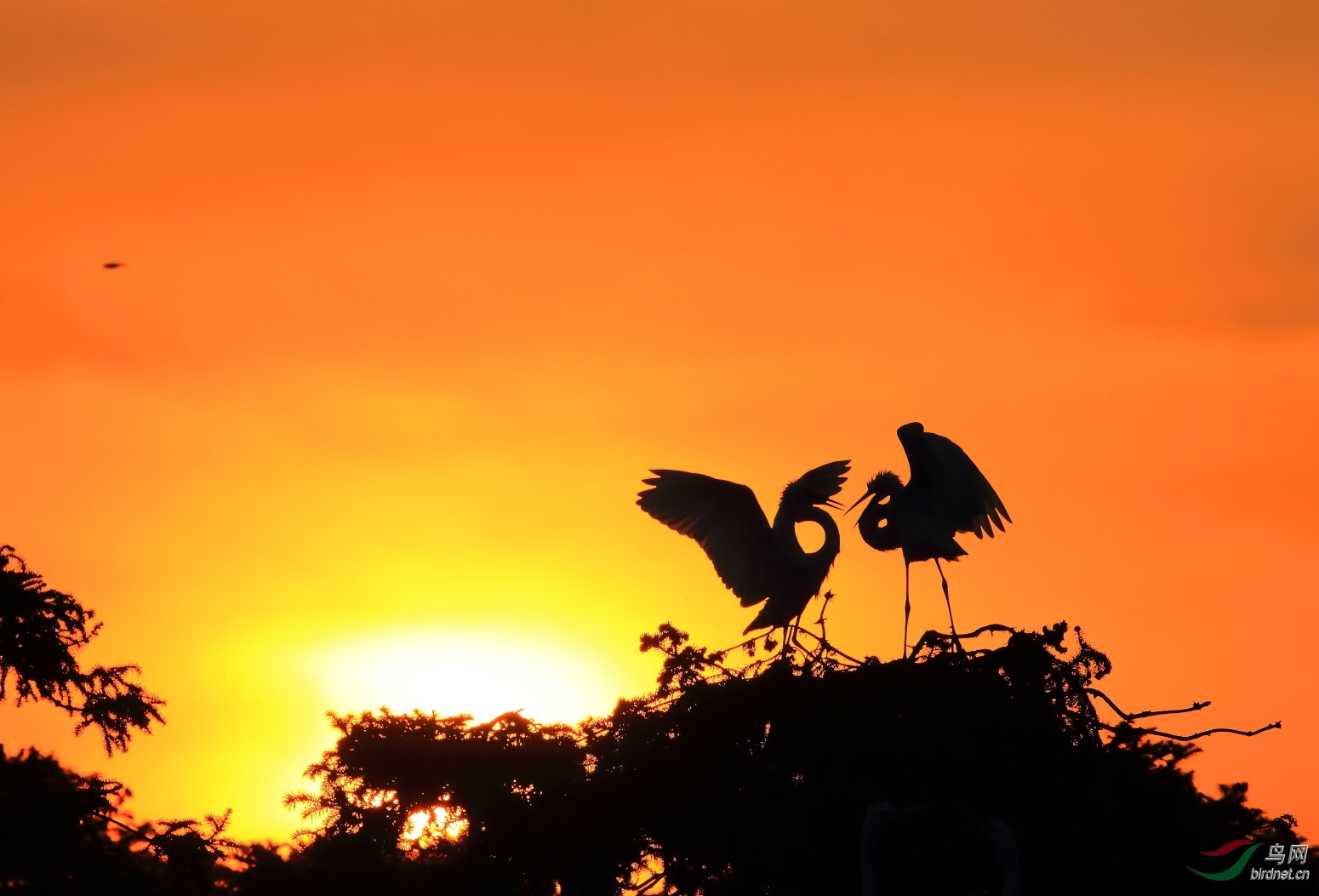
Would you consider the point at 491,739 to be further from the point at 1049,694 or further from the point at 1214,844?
the point at 1214,844

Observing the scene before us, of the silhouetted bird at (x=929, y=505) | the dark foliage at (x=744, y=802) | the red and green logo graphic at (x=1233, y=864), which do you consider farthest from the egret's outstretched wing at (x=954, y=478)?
the red and green logo graphic at (x=1233, y=864)

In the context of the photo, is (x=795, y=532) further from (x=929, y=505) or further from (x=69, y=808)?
(x=69, y=808)

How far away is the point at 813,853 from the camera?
42.1ft

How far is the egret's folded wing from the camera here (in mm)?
17641

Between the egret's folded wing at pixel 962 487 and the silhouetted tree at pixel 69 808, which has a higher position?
the egret's folded wing at pixel 962 487

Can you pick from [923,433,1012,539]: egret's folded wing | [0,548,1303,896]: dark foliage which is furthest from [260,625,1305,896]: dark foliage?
[923,433,1012,539]: egret's folded wing

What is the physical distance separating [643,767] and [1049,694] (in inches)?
141

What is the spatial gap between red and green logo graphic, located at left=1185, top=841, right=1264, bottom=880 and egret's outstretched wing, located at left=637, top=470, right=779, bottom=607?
6895 millimetres

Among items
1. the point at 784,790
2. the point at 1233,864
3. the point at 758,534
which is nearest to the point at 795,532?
the point at 758,534

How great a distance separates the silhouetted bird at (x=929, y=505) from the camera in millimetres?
17641

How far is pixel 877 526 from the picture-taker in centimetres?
1853

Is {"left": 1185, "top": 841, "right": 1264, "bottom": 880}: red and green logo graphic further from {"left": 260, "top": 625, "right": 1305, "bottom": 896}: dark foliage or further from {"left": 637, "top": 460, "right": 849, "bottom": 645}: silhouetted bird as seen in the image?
{"left": 637, "top": 460, "right": 849, "bottom": 645}: silhouetted bird

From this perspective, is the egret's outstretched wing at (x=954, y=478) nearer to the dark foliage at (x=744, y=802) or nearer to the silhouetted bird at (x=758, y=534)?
the silhouetted bird at (x=758, y=534)

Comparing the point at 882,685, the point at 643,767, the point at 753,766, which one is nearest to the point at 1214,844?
the point at 882,685
